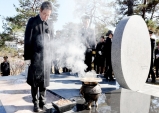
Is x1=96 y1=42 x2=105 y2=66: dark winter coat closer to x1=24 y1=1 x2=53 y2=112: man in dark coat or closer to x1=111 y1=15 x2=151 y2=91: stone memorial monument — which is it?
x1=111 y1=15 x2=151 y2=91: stone memorial monument

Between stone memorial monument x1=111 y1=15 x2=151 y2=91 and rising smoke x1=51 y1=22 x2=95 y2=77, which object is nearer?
stone memorial monument x1=111 y1=15 x2=151 y2=91

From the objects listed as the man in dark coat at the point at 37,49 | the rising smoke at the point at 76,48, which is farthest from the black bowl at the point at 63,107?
the rising smoke at the point at 76,48

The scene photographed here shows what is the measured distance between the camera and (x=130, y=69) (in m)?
4.30

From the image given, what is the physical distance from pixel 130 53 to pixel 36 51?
96.2 inches

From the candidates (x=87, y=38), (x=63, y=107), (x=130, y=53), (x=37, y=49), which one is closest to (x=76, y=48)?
(x=87, y=38)

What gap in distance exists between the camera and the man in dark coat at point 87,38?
17.2ft

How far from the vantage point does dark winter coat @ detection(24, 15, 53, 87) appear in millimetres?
3244

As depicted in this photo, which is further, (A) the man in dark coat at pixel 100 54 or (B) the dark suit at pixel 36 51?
(A) the man in dark coat at pixel 100 54

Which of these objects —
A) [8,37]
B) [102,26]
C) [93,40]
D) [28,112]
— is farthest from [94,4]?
[28,112]

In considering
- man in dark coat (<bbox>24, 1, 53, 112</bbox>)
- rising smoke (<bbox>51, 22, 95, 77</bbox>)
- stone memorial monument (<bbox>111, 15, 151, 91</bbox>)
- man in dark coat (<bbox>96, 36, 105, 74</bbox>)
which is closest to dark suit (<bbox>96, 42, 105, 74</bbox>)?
man in dark coat (<bbox>96, 36, 105, 74</bbox>)

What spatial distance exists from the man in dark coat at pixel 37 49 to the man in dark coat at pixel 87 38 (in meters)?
2.07

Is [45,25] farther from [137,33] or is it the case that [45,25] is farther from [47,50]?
[137,33]

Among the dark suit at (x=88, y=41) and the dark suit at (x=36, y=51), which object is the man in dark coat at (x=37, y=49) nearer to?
the dark suit at (x=36, y=51)

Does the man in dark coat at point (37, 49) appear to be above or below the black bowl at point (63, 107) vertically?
above
